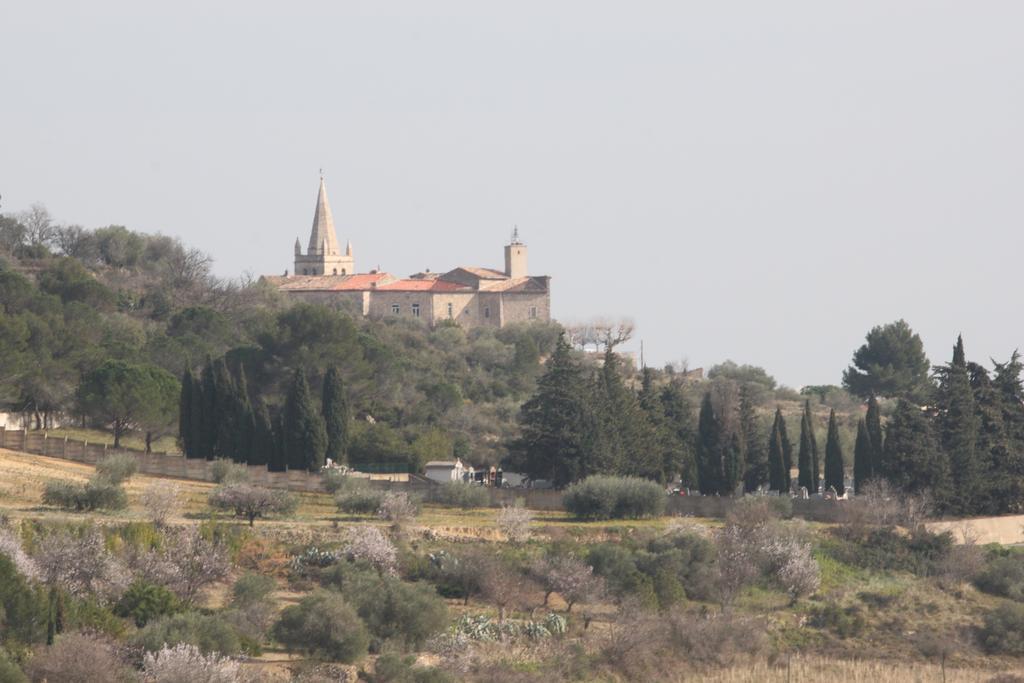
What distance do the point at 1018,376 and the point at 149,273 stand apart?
56.1 meters

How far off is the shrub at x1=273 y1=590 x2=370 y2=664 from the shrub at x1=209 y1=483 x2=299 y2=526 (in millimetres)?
10402

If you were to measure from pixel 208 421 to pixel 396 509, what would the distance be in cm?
1331

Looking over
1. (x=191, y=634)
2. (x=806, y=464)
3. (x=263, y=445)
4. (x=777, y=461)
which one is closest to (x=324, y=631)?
(x=191, y=634)

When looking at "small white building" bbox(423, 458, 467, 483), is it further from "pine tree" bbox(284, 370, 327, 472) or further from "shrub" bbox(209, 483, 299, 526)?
"shrub" bbox(209, 483, 299, 526)

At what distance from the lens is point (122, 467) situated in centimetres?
5362

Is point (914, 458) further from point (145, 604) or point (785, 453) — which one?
point (145, 604)

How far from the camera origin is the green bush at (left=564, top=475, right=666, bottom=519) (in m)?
57.6

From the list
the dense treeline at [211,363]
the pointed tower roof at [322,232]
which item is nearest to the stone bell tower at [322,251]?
the pointed tower roof at [322,232]

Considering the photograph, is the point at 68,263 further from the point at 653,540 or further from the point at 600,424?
the point at 653,540

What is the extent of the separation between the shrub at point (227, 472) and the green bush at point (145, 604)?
59.3 ft

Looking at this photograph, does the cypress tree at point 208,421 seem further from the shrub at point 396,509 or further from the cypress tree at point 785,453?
the cypress tree at point 785,453

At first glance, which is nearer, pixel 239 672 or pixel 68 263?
pixel 239 672

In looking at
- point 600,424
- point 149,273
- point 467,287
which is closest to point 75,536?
point 600,424

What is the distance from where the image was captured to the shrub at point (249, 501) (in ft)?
165
